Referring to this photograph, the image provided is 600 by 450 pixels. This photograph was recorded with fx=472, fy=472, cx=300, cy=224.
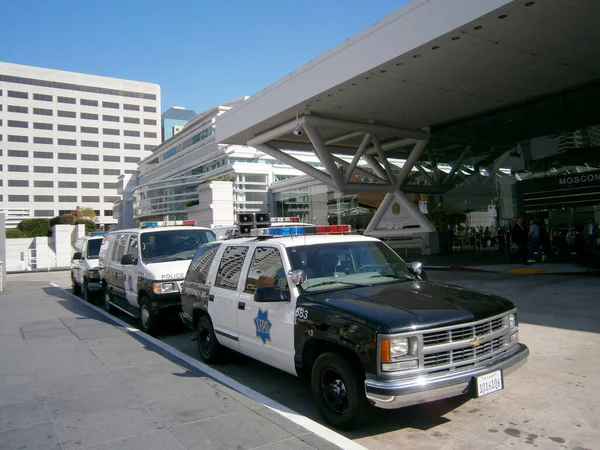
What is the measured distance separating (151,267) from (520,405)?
666cm

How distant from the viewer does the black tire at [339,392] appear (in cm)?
406

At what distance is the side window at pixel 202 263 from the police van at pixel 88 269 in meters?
7.57

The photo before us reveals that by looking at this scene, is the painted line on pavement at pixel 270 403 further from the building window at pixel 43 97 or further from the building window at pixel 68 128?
the building window at pixel 43 97

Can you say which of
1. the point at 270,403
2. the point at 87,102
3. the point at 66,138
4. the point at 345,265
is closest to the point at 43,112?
the point at 66,138

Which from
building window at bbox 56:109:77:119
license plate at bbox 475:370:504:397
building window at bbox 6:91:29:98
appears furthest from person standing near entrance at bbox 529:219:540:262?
building window at bbox 6:91:29:98

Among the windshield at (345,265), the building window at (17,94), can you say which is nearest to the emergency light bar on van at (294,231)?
the windshield at (345,265)

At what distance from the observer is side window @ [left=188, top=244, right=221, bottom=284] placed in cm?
691

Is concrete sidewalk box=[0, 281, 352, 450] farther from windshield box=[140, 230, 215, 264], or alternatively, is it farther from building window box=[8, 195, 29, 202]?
building window box=[8, 195, 29, 202]

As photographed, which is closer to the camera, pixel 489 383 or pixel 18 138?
pixel 489 383

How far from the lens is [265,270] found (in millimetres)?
5531

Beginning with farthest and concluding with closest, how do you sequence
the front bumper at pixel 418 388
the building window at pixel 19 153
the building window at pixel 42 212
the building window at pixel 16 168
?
the building window at pixel 42 212 < the building window at pixel 19 153 < the building window at pixel 16 168 < the front bumper at pixel 418 388

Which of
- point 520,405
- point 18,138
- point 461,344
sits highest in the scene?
point 18,138

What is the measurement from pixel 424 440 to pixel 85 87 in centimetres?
10034

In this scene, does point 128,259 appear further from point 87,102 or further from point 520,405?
point 87,102
